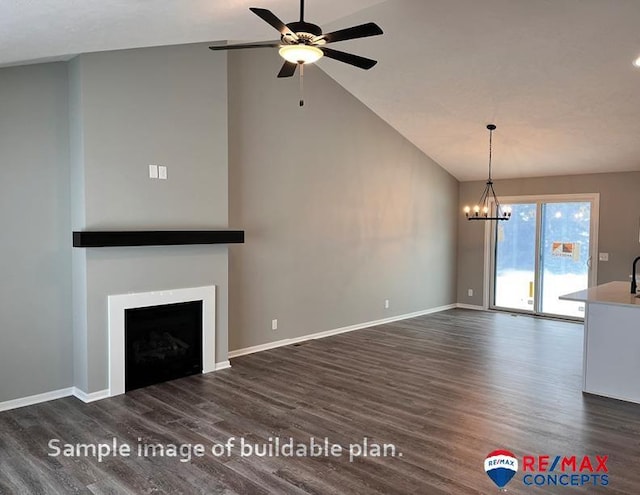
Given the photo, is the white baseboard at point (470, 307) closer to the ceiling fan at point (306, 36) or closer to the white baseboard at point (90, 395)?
the white baseboard at point (90, 395)

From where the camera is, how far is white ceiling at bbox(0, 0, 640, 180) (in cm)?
327

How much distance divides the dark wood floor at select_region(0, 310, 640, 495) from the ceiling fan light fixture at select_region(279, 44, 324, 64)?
257cm

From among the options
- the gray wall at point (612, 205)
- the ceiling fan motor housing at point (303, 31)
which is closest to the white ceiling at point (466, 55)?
the gray wall at point (612, 205)

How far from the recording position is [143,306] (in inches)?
176

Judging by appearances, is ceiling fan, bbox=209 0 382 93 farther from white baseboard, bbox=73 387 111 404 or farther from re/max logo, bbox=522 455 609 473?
white baseboard, bbox=73 387 111 404

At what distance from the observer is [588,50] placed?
468 cm

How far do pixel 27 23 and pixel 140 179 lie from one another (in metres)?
1.73

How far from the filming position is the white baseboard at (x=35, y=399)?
12.9ft

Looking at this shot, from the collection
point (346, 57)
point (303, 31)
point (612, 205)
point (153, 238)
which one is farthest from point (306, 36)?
point (612, 205)

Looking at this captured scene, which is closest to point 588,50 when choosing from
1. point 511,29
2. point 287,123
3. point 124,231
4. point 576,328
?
point 511,29

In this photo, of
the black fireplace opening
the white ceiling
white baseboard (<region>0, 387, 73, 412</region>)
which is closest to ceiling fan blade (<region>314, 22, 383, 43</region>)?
the white ceiling

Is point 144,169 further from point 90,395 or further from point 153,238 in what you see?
point 90,395

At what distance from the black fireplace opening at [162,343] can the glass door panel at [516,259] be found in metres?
6.11

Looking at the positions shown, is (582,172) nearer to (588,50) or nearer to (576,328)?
(576,328)
